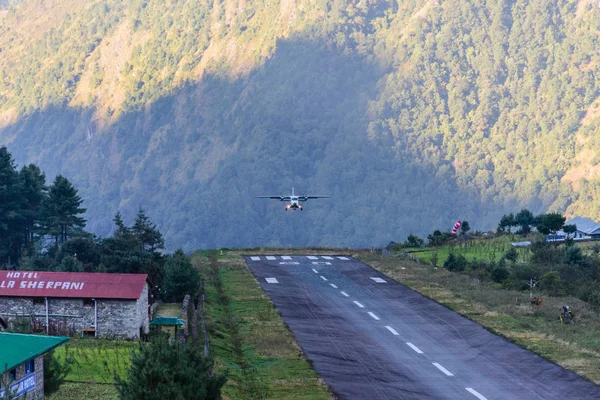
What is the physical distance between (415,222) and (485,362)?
161m

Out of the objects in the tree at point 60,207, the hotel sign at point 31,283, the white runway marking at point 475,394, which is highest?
the tree at point 60,207

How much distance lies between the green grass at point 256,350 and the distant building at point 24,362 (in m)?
6.90

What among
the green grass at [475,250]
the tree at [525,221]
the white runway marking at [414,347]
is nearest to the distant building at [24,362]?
the white runway marking at [414,347]

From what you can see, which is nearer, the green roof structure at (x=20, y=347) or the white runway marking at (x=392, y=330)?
the green roof structure at (x=20, y=347)

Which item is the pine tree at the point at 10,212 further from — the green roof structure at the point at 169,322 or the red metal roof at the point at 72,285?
the green roof structure at the point at 169,322

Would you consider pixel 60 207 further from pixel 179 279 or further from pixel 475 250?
pixel 475 250

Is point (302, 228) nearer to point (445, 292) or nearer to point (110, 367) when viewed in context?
point (445, 292)

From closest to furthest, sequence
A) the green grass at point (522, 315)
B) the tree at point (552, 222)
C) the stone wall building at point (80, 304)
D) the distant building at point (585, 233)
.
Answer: the green grass at point (522, 315), the stone wall building at point (80, 304), the tree at point (552, 222), the distant building at point (585, 233)

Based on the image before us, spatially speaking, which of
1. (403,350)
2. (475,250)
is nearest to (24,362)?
(403,350)

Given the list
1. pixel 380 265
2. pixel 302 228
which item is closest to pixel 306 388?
pixel 380 265

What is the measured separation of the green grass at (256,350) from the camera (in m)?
33.3

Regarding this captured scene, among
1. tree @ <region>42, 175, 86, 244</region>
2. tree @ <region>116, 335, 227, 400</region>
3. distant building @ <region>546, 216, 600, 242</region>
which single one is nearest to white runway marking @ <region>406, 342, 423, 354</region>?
tree @ <region>116, 335, 227, 400</region>

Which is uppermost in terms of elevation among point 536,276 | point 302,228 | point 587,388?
point 302,228

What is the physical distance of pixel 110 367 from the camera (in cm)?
3703
